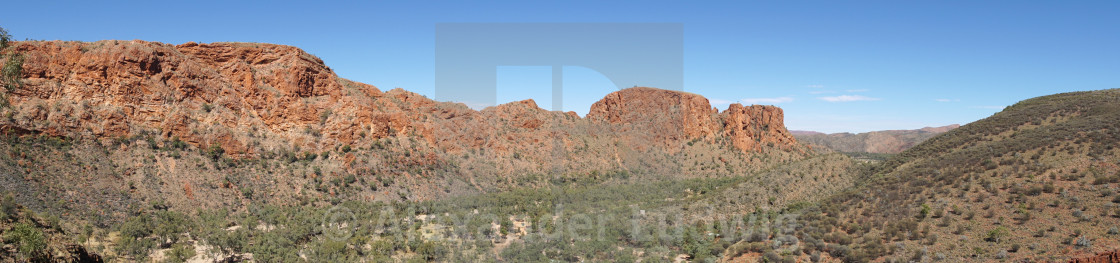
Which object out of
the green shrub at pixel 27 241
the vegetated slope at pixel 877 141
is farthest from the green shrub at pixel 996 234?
the vegetated slope at pixel 877 141

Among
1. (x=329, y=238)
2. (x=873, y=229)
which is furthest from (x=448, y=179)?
(x=873, y=229)

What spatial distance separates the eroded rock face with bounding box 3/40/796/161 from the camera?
40.2 meters

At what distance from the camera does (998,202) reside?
26906 millimetres

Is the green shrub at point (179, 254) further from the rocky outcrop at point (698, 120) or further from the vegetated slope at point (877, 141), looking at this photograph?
the vegetated slope at point (877, 141)

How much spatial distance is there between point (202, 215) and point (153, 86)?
15.3 m

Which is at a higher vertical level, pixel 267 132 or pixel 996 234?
pixel 267 132

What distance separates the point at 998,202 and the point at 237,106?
59.4 m

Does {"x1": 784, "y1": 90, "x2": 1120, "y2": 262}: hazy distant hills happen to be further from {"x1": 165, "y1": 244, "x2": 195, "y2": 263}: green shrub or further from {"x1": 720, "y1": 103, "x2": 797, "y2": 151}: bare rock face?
{"x1": 720, "y1": 103, "x2": 797, "y2": 151}: bare rock face

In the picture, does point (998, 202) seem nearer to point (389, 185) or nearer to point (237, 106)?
point (389, 185)

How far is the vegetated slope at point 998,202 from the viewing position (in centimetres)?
2308

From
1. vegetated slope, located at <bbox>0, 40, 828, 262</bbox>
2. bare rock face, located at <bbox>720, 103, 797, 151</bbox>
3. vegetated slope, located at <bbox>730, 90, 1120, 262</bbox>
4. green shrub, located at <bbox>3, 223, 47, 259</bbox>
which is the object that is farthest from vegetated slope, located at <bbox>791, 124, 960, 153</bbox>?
green shrub, located at <bbox>3, 223, 47, 259</bbox>

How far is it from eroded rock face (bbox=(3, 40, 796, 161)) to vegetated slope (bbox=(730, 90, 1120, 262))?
4375 cm

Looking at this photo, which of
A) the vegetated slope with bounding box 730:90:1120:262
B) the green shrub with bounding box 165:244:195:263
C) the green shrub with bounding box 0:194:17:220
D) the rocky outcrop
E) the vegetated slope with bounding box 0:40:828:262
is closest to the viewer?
the vegetated slope with bounding box 730:90:1120:262

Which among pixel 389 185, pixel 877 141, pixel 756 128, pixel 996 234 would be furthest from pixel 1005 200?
pixel 877 141
